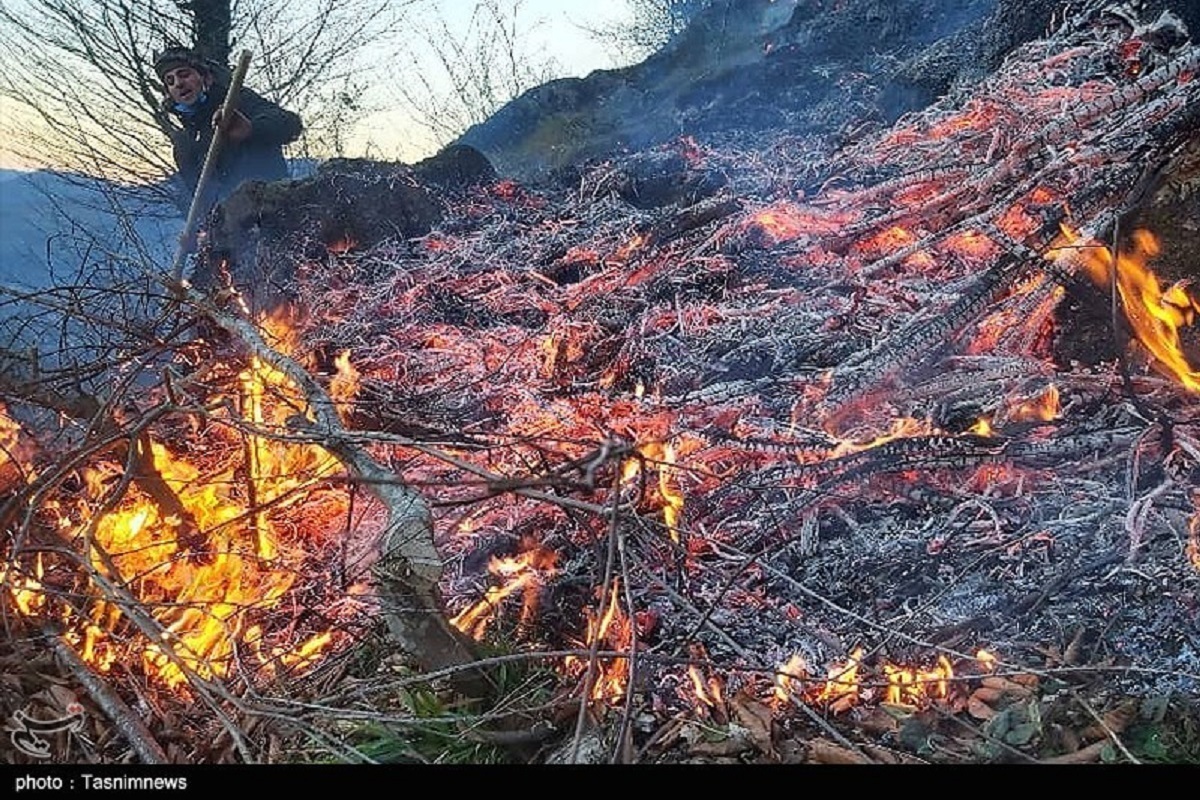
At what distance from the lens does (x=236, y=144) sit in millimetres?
9453

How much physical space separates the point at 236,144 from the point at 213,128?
1.02 metres

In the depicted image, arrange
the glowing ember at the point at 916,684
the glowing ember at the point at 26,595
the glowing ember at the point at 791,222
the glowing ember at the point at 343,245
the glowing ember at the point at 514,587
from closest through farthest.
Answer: the glowing ember at the point at 916,684, the glowing ember at the point at 26,595, the glowing ember at the point at 514,587, the glowing ember at the point at 791,222, the glowing ember at the point at 343,245

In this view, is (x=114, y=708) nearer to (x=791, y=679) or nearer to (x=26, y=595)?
(x=26, y=595)

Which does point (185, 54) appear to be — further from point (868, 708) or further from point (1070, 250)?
point (868, 708)

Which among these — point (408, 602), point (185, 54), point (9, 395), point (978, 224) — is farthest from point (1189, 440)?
point (185, 54)

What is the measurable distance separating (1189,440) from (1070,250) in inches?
40.7

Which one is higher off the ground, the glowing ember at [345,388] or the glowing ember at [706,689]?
the glowing ember at [345,388]

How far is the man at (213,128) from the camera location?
880cm

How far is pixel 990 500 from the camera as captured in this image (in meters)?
2.97

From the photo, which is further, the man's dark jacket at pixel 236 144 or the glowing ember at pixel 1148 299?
the man's dark jacket at pixel 236 144

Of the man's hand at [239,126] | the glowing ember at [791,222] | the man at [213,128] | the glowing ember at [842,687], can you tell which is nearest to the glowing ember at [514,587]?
the glowing ember at [842,687]

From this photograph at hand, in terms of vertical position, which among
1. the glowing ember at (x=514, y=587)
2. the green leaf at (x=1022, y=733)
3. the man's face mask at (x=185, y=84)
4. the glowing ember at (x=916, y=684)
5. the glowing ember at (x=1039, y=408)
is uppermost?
the man's face mask at (x=185, y=84)

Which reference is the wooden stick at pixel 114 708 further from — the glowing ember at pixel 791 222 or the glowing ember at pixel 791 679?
the glowing ember at pixel 791 222

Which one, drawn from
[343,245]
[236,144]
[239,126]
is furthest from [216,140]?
[236,144]
